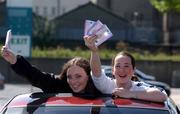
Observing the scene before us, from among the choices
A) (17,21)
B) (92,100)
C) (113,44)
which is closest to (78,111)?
(92,100)

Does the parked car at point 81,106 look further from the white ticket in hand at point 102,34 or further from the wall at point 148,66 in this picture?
the wall at point 148,66

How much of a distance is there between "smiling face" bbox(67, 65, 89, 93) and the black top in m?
0.29

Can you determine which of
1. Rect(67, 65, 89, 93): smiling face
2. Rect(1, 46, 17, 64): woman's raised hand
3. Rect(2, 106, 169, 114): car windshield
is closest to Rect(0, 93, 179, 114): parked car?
Rect(2, 106, 169, 114): car windshield

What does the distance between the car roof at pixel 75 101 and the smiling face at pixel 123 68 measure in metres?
0.27

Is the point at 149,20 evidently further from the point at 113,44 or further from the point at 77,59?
the point at 77,59

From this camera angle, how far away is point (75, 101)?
563cm

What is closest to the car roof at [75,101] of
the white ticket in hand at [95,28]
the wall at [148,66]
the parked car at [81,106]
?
the parked car at [81,106]

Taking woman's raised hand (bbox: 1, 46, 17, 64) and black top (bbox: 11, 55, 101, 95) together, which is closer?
woman's raised hand (bbox: 1, 46, 17, 64)

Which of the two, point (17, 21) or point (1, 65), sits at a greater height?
point (17, 21)

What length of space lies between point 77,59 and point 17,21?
21674mm

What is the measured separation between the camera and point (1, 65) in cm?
3869

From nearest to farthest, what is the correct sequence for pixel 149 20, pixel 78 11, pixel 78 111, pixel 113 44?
pixel 78 111
pixel 113 44
pixel 78 11
pixel 149 20

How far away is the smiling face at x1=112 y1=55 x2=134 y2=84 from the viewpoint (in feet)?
Result: 19.8

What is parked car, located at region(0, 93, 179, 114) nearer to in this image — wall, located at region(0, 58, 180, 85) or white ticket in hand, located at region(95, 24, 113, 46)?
white ticket in hand, located at region(95, 24, 113, 46)
